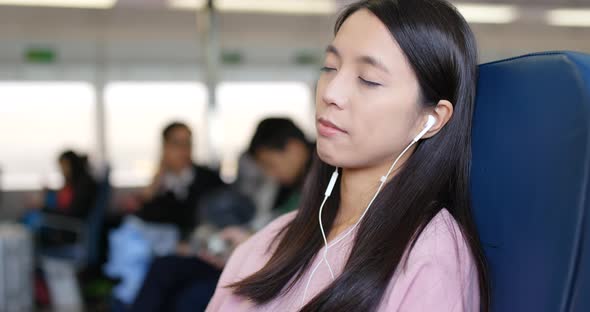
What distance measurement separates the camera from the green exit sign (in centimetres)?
930

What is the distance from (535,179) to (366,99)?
31cm

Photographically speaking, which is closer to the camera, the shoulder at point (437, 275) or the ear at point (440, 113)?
the shoulder at point (437, 275)

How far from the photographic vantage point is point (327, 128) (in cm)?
124

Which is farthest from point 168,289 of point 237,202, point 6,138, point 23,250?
point 6,138

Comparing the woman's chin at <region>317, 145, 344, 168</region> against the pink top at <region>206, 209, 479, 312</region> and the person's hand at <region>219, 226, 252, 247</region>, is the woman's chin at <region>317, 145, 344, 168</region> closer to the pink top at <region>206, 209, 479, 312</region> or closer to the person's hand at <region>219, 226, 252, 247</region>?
the pink top at <region>206, 209, 479, 312</region>

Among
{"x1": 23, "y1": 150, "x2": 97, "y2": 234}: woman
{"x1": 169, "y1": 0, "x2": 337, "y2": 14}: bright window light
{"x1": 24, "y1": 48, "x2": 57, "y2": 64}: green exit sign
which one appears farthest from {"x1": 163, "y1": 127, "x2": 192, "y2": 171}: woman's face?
{"x1": 24, "y1": 48, "x2": 57, "y2": 64}: green exit sign

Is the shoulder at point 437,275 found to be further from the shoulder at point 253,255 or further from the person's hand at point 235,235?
the person's hand at point 235,235

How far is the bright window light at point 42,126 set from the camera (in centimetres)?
973

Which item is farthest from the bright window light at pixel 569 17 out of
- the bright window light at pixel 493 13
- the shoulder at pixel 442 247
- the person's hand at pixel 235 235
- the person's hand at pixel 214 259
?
the shoulder at pixel 442 247

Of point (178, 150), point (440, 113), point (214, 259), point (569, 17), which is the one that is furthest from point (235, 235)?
point (569, 17)

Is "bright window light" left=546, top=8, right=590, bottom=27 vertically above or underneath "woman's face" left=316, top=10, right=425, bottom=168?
above

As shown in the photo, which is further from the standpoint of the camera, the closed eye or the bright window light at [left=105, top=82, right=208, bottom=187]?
the bright window light at [left=105, top=82, right=208, bottom=187]

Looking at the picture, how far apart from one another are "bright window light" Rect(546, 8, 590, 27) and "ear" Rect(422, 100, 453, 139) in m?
7.04

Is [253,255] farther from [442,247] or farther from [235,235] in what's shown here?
[235,235]
